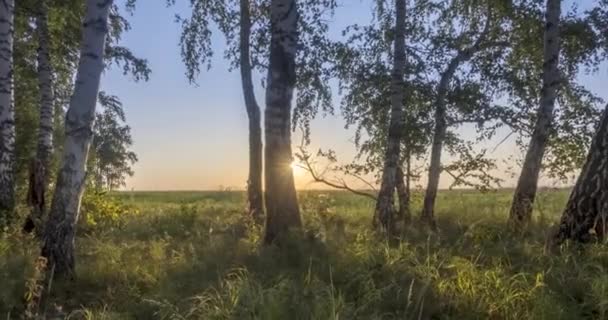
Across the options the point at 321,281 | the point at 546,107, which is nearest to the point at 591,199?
the point at 321,281

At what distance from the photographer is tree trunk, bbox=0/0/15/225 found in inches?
340

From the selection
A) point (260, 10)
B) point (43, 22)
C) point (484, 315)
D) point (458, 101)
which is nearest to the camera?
point (484, 315)

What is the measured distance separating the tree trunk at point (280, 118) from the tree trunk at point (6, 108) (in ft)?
14.6

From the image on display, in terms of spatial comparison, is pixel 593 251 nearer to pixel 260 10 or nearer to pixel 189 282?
pixel 189 282

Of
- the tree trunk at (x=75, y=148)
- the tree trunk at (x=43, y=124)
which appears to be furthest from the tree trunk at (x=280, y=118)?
the tree trunk at (x=43, y=124)

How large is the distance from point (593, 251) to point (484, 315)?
2026 millimetres

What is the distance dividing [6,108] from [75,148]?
4001 millimetres

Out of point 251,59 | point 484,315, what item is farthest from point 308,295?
point 251,59

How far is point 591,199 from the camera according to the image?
577cm

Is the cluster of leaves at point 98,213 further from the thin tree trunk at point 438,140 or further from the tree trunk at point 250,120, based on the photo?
the thin tree trunk at point 438,140

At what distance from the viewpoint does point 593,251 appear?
5.00 meters

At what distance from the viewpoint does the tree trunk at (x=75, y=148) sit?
5715mm

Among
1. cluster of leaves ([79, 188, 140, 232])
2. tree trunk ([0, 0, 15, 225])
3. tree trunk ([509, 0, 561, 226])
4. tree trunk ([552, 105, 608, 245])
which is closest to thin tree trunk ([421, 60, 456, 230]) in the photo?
tree trunk ([509, 0, 561, 226])

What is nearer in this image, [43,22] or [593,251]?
[593,251]
